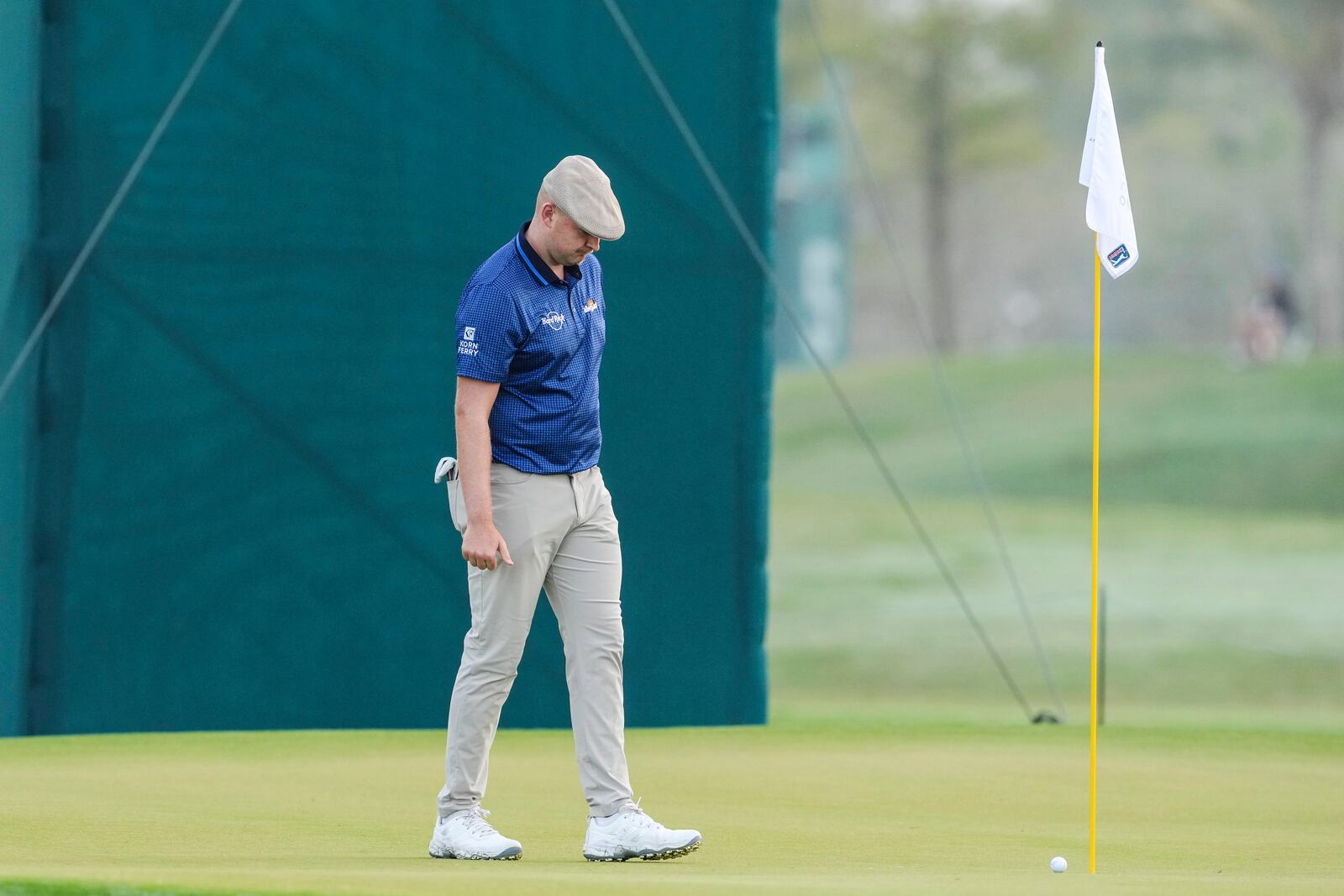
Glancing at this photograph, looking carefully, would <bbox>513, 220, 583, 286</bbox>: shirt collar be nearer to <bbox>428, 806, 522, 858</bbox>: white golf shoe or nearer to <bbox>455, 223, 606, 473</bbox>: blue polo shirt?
<bbox>455, 223, 606, 473</bbox>: blue polo shirt

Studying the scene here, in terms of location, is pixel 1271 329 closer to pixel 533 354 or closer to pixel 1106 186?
pixel 1106 186

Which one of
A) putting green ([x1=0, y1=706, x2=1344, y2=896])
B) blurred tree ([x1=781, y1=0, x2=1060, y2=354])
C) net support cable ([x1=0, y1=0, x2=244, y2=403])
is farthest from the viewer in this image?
blurred tree ([x1=781, y1=0, x2=1060, y2=354])

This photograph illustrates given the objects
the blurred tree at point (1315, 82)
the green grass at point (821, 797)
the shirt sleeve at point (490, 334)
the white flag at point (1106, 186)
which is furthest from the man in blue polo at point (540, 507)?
the blurred tree at point (1315, 82)

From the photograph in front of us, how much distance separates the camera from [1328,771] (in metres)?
7.46

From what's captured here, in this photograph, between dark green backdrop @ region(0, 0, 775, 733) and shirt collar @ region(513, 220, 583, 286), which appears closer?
shirt collar @ region(513, 220, 583, 286)

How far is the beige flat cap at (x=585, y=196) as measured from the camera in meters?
4.90

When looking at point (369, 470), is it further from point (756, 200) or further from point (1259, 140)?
point (1259, 140)

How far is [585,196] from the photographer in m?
4.92

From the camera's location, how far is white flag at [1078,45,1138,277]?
5152 mm

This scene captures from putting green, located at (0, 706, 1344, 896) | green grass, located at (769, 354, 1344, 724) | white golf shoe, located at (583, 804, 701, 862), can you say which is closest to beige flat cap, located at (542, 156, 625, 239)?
white golf shoe, located at (583, 804, 701, 862)

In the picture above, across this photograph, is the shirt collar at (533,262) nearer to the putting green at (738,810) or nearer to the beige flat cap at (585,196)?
the beige flat cap at (585,196)

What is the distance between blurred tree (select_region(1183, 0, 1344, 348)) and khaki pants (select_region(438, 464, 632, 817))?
33.8m

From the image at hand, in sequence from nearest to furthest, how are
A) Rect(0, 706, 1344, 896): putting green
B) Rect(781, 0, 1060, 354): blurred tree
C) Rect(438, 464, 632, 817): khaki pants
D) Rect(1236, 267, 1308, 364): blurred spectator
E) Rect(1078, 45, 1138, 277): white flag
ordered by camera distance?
Rect(0, 706, 1344, 896): putting green → Rect(438, 464, 632, 817): khaki pants → Rect(1078, 45, 1138, 277): white flag → Rect(1236, 267, 1308, 364): blurred spectator → Rect(781, 0, 1060, 354): blurred tree

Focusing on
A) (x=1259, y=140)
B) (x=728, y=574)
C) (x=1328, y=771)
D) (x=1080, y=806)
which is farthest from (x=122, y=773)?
(x=1259, y=140)
